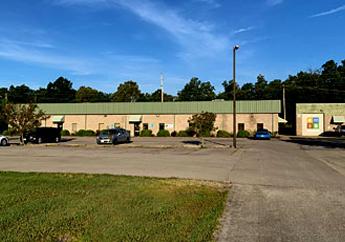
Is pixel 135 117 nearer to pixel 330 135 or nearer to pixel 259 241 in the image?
pixel 330 135

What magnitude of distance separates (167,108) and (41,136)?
78.3 ft

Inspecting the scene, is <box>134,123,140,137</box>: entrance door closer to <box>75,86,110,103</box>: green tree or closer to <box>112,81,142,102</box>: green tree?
<box>112,81,142,102</box>: green tree

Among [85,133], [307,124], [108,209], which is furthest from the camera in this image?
[307,124]

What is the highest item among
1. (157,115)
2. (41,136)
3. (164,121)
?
(157,115)

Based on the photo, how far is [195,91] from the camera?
387ft

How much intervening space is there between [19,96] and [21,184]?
10993 cm

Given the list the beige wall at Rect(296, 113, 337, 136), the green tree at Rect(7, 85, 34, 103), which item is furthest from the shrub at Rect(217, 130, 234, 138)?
the green tree at Rect(7, 85, 34, 103)

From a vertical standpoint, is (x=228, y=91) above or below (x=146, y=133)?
above

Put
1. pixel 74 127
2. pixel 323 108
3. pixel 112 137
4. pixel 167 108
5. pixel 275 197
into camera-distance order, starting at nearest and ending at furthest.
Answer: pixel 275 197
pixel 112 137
pixel 167 108
pixel 323 108
pixel 74 127

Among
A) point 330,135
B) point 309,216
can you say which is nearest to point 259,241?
point 309,216

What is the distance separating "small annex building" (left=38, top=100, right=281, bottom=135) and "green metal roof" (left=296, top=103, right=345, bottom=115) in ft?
28.8

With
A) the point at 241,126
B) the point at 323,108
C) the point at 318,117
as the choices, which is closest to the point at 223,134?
the point at 241,126

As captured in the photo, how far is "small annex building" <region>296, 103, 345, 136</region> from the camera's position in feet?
193

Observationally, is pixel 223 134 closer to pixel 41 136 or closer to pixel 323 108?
pixel 323 108
